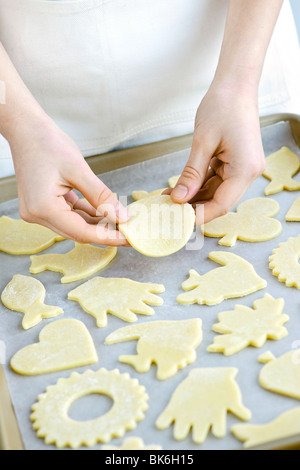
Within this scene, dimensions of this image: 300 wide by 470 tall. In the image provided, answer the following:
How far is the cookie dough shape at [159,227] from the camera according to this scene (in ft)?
3.43

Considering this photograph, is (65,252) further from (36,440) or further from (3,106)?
(36,440)

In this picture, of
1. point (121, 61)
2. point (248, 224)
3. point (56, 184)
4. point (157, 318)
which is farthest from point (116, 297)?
point (121, 61)

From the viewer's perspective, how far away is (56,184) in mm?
999

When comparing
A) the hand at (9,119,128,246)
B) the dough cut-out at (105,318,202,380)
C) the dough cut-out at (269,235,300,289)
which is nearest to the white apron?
the hand at (9,119,128,246)

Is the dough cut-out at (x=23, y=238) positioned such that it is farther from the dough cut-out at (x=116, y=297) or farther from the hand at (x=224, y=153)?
the hand at (x=224, y=153)

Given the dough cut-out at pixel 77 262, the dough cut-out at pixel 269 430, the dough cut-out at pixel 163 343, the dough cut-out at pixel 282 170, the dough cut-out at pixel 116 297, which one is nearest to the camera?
the dough cut-out at pixel 269 430

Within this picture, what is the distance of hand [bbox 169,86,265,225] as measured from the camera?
41.7 inches

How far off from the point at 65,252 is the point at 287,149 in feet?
1.98

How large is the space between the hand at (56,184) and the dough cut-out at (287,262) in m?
0.28

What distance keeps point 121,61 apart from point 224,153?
333mm

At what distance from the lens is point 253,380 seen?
810 mm

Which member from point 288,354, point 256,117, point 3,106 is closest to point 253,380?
point 288,354

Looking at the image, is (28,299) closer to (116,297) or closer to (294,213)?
(116,297)

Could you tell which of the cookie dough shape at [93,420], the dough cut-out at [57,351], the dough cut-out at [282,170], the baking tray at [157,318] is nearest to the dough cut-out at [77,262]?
the baking tray at [157,318]
